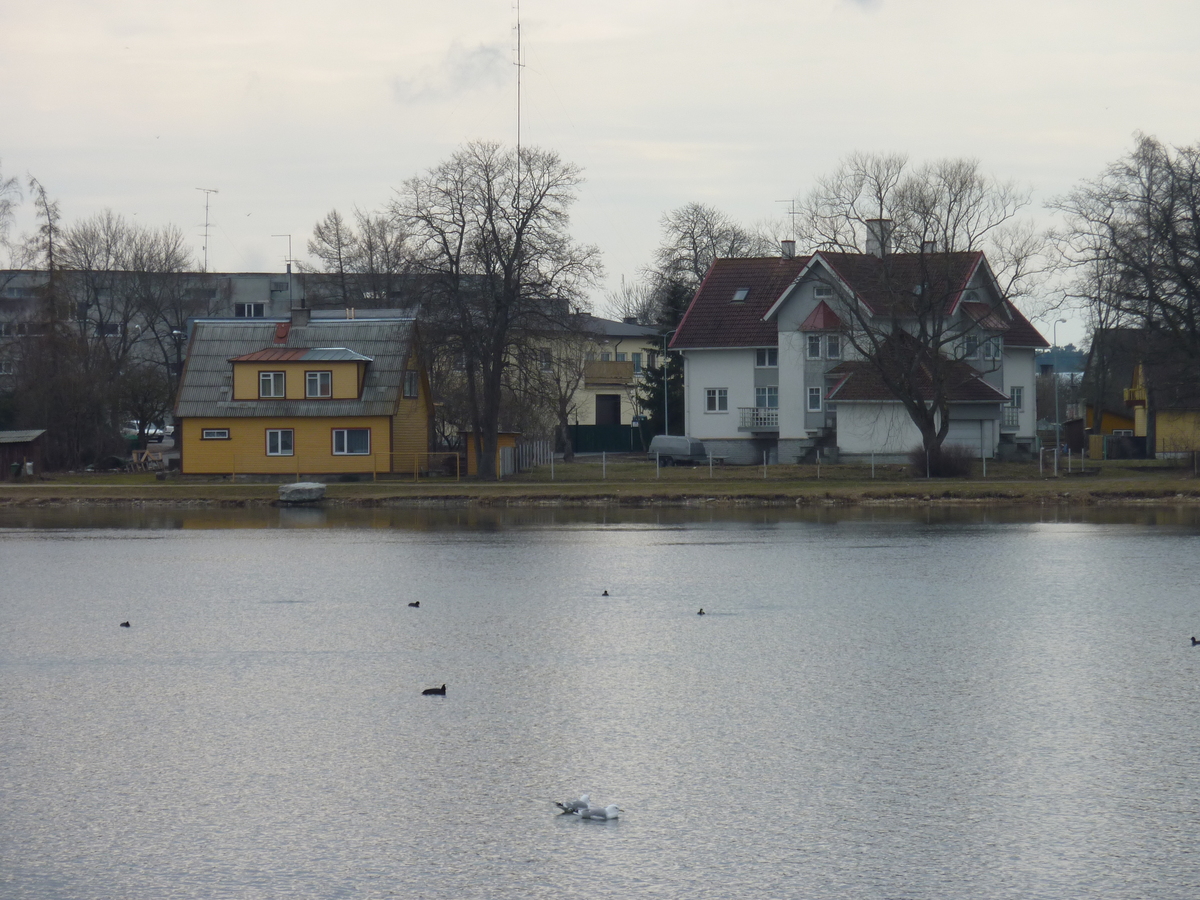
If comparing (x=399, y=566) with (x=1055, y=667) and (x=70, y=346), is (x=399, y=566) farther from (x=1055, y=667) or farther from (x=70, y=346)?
(x=70, y=346)

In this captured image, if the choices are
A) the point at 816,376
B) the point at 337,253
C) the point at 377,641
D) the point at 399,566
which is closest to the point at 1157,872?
the point at 377,641

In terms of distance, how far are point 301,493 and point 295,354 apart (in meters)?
12.3

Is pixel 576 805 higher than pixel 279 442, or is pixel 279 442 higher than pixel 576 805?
pixel 279 442

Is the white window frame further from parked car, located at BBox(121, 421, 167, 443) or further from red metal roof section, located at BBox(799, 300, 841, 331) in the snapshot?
parked car, located at BBox(121, 421, 167, 443)

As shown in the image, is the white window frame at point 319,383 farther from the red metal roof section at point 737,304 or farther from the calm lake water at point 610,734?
the calm lake water at point 610,734

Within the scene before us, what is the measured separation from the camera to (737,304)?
238 feet

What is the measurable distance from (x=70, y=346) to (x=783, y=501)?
39.4 m

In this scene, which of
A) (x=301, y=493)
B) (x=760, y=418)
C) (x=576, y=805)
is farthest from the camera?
(x=760, y=418)

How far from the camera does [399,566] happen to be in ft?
94.0

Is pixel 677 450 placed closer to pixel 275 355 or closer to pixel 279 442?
pixel 279 442

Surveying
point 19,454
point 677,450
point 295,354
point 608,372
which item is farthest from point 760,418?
point 19,454

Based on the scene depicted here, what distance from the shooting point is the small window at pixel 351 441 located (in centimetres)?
6159

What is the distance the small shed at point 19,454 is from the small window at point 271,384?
9865 millimetres

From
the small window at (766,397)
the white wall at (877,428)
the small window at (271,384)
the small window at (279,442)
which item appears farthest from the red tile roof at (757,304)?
the small window at (279,442)
